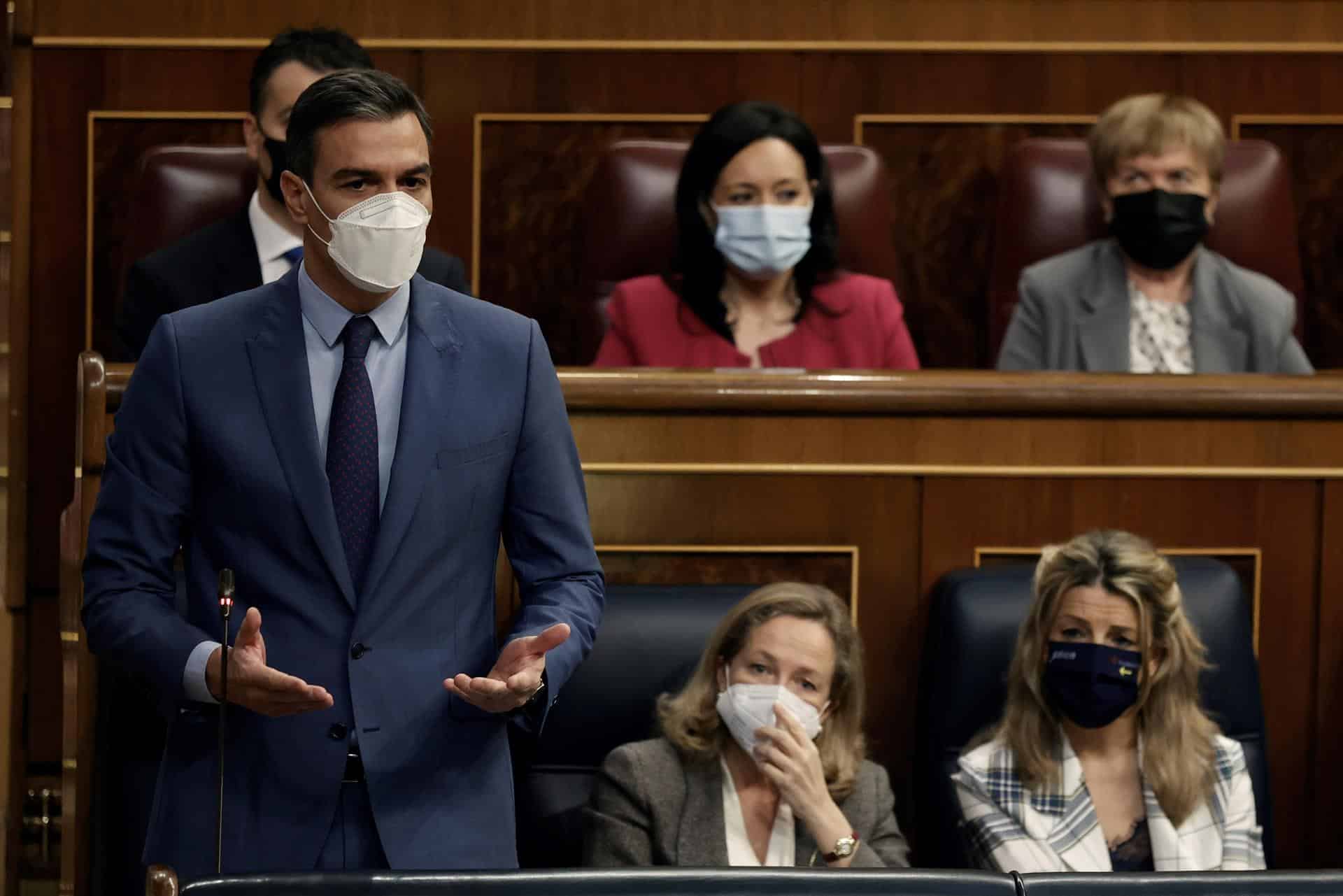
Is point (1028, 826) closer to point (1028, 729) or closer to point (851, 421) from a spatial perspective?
point (1028, 729)

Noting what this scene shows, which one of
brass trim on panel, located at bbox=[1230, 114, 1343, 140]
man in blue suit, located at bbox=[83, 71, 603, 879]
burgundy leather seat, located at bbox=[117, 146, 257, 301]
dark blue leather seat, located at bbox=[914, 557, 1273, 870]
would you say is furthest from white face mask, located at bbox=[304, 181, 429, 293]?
brass trim on panel, located at bbox=[1230, 114, 1343, 140]

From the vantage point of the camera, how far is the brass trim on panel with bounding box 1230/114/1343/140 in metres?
2.16

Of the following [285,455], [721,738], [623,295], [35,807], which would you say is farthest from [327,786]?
[623,295]

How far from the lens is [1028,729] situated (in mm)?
1360

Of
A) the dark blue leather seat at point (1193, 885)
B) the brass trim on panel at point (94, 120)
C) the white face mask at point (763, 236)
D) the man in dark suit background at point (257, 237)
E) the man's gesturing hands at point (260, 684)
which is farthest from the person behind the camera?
the brass trim on panel at point (94, 120)

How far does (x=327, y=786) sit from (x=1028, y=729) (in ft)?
1.92

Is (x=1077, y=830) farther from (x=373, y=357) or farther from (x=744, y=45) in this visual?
(x=744, y=45)

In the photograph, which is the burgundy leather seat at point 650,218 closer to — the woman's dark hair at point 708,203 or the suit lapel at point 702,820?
the woman's dark hair at point 708,203

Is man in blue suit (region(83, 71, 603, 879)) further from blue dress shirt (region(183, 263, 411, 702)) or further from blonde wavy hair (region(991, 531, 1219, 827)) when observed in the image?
blonde wavy hair (region(991, 531, 1219, 827))

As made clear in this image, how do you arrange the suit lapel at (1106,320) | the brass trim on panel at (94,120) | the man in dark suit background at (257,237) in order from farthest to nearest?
1. the brass trim on panel at (94,120)
2. the suit lapel at (1106,320)
3. the man in dark suit background at (257,237)

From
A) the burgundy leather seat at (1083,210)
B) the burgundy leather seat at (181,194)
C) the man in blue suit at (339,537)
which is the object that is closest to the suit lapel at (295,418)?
the man in blue suit at (339,537)

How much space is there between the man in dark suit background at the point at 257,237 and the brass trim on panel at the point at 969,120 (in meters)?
0.69

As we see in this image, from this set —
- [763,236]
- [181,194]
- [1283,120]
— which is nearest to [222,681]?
[763,236]

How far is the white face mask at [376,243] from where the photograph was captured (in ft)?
3.23
